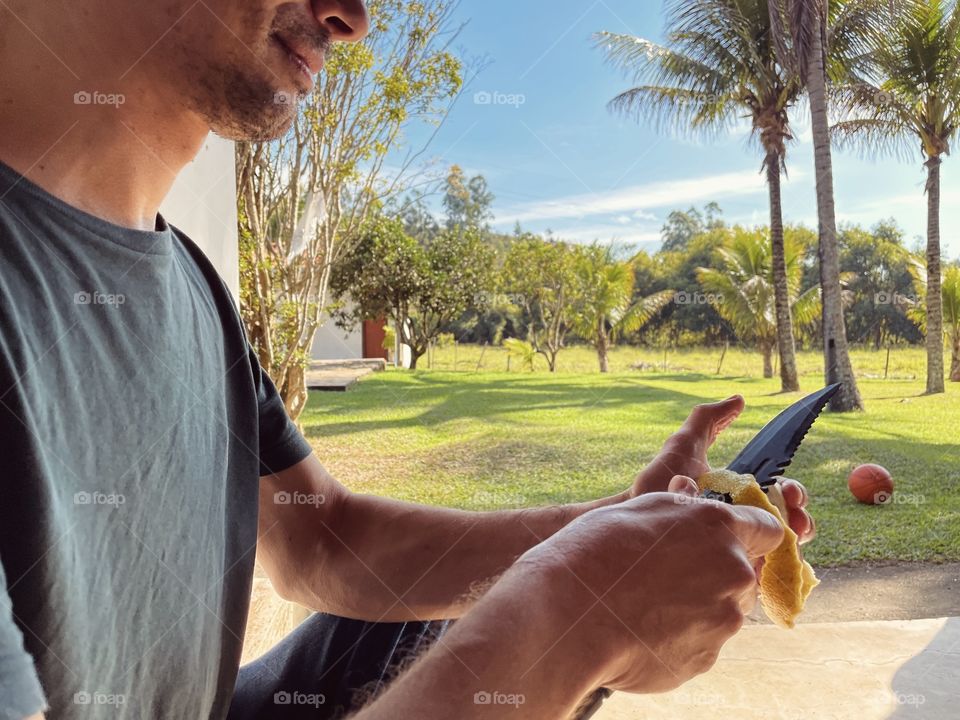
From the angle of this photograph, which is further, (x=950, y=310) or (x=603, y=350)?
(x=603, y=350)

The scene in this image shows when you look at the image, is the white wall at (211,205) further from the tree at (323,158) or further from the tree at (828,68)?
the tree at (828,68)

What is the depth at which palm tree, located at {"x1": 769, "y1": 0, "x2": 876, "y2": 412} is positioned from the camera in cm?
475

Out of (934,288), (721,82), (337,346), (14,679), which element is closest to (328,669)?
(14,679)

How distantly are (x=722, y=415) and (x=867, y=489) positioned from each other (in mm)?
2819

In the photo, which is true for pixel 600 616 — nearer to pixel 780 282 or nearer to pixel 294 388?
pixel 294 388

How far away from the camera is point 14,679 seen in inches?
13.0

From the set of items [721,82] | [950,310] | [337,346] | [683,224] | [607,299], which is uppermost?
[721,82]

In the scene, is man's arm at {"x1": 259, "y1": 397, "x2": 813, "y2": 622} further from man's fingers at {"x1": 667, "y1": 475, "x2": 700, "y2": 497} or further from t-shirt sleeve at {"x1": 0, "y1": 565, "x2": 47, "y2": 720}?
t-shirt sleeve at {"x1": 0, "y1": 565, "x2": 47, "y2": 720}

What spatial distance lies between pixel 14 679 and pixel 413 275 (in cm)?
777

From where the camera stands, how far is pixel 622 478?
3.67m

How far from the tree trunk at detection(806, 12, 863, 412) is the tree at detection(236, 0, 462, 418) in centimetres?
246

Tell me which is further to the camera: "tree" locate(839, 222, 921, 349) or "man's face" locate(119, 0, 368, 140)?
"tree" locate(839, 222, 921, 349)

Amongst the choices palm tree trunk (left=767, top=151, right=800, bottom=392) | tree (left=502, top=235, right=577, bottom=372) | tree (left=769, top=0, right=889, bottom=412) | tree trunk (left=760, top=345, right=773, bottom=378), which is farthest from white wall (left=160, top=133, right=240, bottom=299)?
tree (left=502, top=235, right=577, bottom=372)

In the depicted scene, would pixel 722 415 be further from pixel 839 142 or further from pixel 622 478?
pixel 839 142
